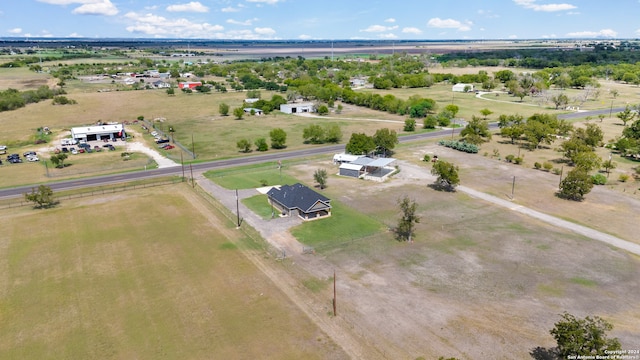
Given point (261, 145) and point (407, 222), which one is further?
point (261, 145)

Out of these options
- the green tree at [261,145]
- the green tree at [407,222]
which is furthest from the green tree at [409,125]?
the green tree at [407,222]

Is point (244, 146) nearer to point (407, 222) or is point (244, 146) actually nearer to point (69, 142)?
point (69, 142)

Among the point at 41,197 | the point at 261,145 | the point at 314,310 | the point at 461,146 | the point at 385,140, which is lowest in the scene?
the point at 314,310


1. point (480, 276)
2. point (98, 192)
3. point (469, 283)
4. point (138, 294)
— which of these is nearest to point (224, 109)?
point (98, 192)

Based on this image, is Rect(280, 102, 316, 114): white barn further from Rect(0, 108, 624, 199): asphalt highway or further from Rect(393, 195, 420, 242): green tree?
Rect(393, 195, 420, 242): green tree

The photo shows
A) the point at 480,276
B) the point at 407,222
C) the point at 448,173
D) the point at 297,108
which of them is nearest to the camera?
the point at 480,276

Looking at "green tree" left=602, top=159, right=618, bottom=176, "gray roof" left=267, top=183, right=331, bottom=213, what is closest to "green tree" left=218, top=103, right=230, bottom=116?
"gray roof" left=267, top=183, right=331, bottom=213
